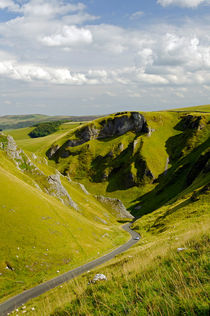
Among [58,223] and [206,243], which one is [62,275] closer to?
[58,223]

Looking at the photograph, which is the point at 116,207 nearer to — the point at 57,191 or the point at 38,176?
the point at 57,191

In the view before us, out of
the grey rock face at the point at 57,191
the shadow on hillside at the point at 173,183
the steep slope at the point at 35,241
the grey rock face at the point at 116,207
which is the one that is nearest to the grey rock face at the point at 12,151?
the grey rock face at the point at 57,191

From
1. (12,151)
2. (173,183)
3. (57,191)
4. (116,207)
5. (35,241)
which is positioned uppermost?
(12,151)

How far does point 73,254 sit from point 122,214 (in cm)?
9167

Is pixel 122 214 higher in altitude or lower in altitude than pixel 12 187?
lower

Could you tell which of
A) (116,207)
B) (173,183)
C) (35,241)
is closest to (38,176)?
(35,241)

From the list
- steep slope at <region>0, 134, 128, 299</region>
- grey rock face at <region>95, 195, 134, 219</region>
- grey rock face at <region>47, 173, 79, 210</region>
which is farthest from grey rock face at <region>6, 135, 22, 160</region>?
grey rock face at <region>95, 195, 134, 219</region>

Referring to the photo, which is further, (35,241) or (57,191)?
(57,191)

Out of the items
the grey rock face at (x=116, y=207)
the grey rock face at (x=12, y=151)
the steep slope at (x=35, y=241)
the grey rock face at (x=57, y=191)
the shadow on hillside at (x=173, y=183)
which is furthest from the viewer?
the shadow on hillside at (x=173, y=183)

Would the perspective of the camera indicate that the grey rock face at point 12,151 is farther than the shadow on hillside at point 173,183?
No

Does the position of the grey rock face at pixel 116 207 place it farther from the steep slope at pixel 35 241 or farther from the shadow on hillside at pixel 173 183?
the steep slope at pixel 35 241

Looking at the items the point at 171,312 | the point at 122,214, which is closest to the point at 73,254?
the point at 171,312

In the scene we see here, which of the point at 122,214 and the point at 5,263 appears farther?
the point at 122,214

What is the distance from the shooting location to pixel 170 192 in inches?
6467
